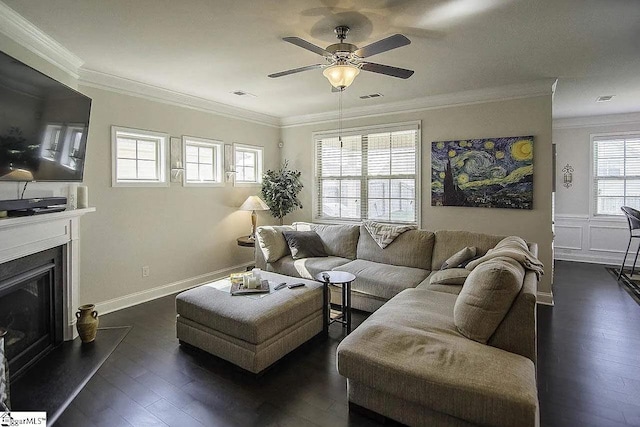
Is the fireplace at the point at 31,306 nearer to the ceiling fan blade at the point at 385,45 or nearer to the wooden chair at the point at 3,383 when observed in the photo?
the wooden chair at the point at 3,383

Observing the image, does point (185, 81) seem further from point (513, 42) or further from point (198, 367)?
point (513, 42)

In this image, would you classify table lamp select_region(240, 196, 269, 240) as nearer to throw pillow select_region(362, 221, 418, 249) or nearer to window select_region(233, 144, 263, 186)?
window select_region(233, 144, 263, 186)

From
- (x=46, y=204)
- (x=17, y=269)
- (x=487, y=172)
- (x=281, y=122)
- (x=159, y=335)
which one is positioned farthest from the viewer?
(x=281, y=122)

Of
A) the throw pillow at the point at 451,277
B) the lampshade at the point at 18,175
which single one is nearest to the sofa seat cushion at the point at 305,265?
the throw pillow at the point at 451,277

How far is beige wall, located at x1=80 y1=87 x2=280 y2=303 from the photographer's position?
384cm

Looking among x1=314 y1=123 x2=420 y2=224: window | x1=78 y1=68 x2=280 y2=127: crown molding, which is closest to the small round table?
x1=314 y1=123 x2=420 y2=224: window

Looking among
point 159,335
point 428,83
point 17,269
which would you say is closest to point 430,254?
point 428,83

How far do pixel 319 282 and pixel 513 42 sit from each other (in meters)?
2.75

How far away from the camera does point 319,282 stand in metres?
3.41

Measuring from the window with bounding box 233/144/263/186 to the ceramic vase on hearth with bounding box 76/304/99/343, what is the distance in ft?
9.55

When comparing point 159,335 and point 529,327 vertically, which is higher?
point 529,327

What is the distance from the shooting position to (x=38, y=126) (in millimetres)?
2523

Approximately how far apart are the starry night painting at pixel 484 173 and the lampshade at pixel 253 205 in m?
2.57

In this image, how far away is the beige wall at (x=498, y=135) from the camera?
4.18 meters
